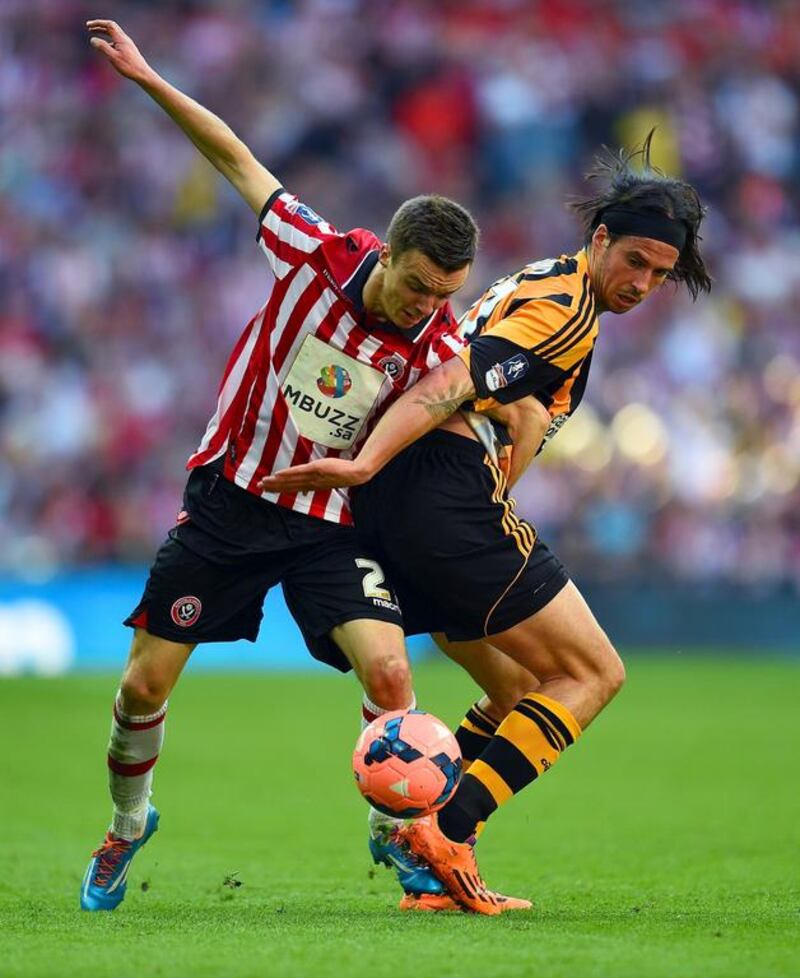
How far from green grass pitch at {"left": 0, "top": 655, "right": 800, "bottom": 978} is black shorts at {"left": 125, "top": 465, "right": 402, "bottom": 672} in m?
0.96

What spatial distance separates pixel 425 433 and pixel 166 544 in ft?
3.38

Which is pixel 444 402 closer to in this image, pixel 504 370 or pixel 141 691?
pixel 504 370

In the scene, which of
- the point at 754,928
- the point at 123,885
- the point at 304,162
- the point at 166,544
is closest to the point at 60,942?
the point at 123,885

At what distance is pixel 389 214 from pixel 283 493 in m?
14.1

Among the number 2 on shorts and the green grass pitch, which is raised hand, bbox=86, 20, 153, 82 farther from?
the green grass pitch

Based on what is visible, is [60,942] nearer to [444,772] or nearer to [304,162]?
[444,772]

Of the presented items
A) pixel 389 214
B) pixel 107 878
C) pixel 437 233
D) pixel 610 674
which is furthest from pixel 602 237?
pixel 389 214

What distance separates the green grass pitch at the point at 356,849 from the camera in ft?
15.7

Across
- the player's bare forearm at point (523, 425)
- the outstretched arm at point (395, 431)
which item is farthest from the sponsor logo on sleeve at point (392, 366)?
the player's bare forearm at point (523, 425)

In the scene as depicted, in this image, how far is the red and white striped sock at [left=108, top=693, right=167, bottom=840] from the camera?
619 cm

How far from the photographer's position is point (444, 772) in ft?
18.5

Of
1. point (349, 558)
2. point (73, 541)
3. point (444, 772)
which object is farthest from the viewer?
point (73, 541)

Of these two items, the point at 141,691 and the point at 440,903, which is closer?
the point at 440,903

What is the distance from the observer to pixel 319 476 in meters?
5.65
